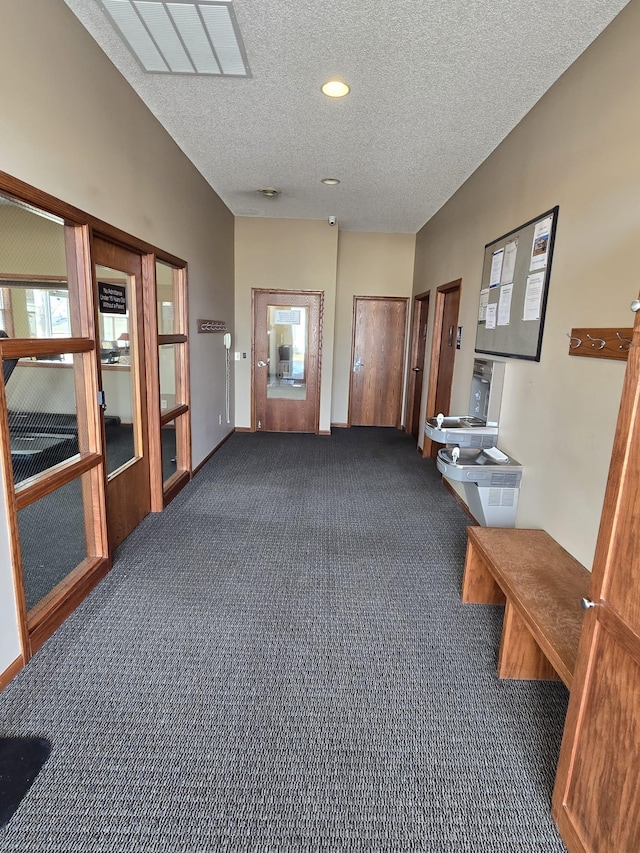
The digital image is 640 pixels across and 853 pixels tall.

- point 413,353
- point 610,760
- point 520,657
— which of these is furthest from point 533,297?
point 413,353

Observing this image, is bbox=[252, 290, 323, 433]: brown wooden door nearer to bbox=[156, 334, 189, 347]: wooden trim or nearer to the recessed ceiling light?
bbox=[156, 334, 189, 347]: wooden trim

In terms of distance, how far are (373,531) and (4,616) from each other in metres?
2.29

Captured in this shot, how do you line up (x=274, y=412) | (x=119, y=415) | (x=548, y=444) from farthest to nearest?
(x=274, y=412) → (x=119, y=415) → (x=548, y=444)

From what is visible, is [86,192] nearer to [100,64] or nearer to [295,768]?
[100,64]

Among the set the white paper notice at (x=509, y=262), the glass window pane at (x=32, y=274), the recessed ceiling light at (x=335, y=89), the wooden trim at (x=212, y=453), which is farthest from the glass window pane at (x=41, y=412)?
the white paper notice at (x=509, y=262)

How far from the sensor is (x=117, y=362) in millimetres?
3094

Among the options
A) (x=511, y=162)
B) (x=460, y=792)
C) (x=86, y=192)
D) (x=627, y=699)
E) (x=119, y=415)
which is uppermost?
(x=511, y=162)

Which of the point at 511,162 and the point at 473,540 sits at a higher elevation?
the point at 511,162

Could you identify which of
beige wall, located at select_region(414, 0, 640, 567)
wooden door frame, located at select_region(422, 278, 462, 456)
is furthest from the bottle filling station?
wooden door frame, located at select_region(422, 278, 462, 456)

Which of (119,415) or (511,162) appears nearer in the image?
(511,162)

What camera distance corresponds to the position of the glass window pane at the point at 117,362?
9.18 ft

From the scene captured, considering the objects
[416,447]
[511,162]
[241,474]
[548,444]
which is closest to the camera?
[548,444]

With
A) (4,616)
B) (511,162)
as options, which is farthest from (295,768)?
(511,162)

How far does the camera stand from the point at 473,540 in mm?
2436
